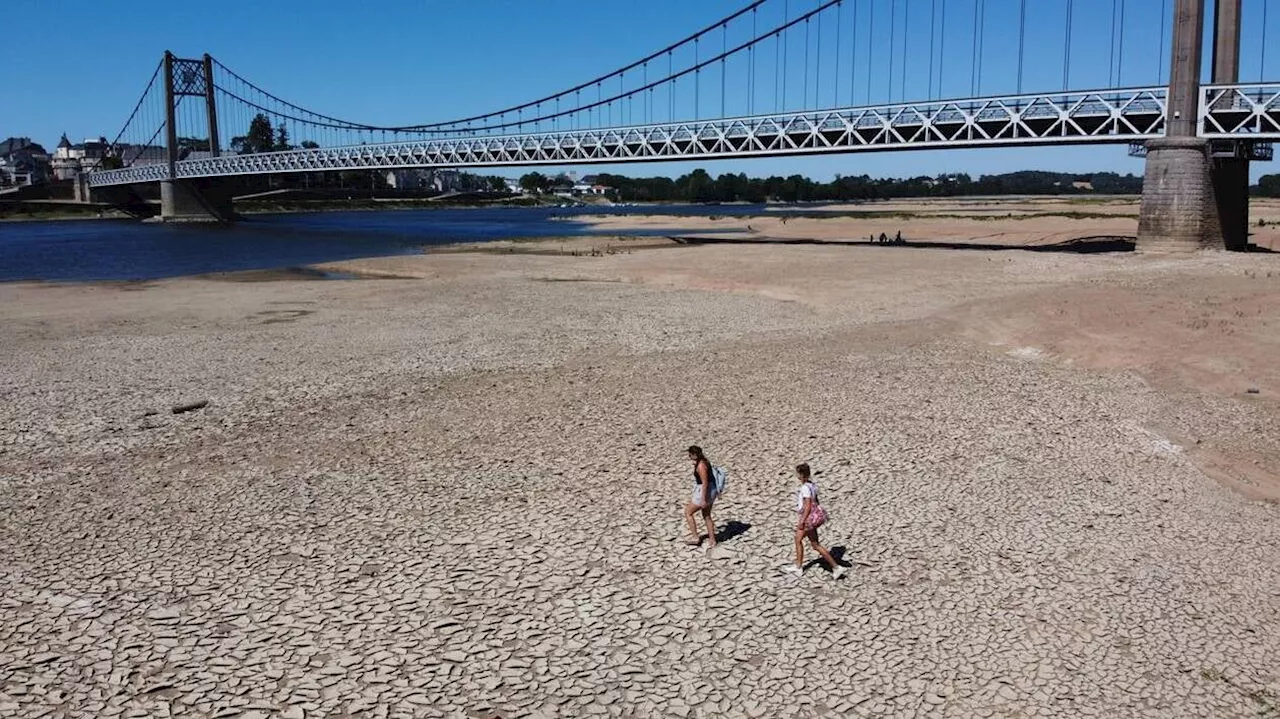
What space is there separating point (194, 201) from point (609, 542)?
4269 inches

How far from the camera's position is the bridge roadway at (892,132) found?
121 feet

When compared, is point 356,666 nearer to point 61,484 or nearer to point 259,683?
point 259,683

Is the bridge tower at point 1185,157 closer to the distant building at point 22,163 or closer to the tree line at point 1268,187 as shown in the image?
the tree line at point 1268,187

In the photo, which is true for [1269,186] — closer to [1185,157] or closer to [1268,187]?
[1268,187]

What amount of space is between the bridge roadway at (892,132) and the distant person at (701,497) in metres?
34.9

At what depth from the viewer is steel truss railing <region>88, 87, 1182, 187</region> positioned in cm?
3938

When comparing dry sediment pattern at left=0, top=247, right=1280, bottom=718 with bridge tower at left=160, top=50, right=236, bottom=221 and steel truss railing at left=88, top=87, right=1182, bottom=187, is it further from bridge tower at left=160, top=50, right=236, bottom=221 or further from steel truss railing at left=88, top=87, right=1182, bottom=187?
bridge tower at left=160, top=50, right=236, bottom=221

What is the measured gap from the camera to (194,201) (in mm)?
104562

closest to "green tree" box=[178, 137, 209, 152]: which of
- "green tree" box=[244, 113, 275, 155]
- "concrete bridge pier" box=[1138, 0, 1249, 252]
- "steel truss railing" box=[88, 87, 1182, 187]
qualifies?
"green tree" box=[244, 113, 275, 155]

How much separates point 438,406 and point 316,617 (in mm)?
7252

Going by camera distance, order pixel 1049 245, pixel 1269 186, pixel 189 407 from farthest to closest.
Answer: pixel 1269 186
pixel 1049 245
pixel 189 407

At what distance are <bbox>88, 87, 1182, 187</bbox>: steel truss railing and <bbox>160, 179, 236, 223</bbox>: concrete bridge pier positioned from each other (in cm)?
2773

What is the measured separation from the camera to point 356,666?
6.87m

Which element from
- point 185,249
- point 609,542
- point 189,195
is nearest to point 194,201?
point 189,195
